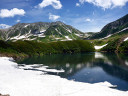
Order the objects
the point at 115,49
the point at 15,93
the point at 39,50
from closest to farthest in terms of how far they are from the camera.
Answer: the point at 15,93
the point at 39,50
the point at 115,49

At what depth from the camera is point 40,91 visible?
26516mm

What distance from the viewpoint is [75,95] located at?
929 inches

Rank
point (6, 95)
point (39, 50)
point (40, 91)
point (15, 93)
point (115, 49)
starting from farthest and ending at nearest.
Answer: point (115, 49) → point (39, 50) → point (40, 91) → point (15, 93) → point (6, 95)

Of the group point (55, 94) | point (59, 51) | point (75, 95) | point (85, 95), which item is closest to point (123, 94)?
point (85, 95)

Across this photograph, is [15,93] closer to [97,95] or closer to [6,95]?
[6,95]

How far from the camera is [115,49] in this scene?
611 ft

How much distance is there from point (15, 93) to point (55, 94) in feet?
25.3

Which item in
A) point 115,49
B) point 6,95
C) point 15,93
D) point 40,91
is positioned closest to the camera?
point 6,95

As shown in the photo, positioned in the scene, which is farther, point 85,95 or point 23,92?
point 23,92

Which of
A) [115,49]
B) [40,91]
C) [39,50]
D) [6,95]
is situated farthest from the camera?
[115,49]

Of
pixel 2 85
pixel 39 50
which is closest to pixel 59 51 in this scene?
pixel 39 50

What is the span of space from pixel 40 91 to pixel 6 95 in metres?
6.57

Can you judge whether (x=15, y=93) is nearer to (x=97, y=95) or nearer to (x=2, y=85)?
(x=2, y=85)

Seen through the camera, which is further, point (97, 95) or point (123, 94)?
point (123, 94)
